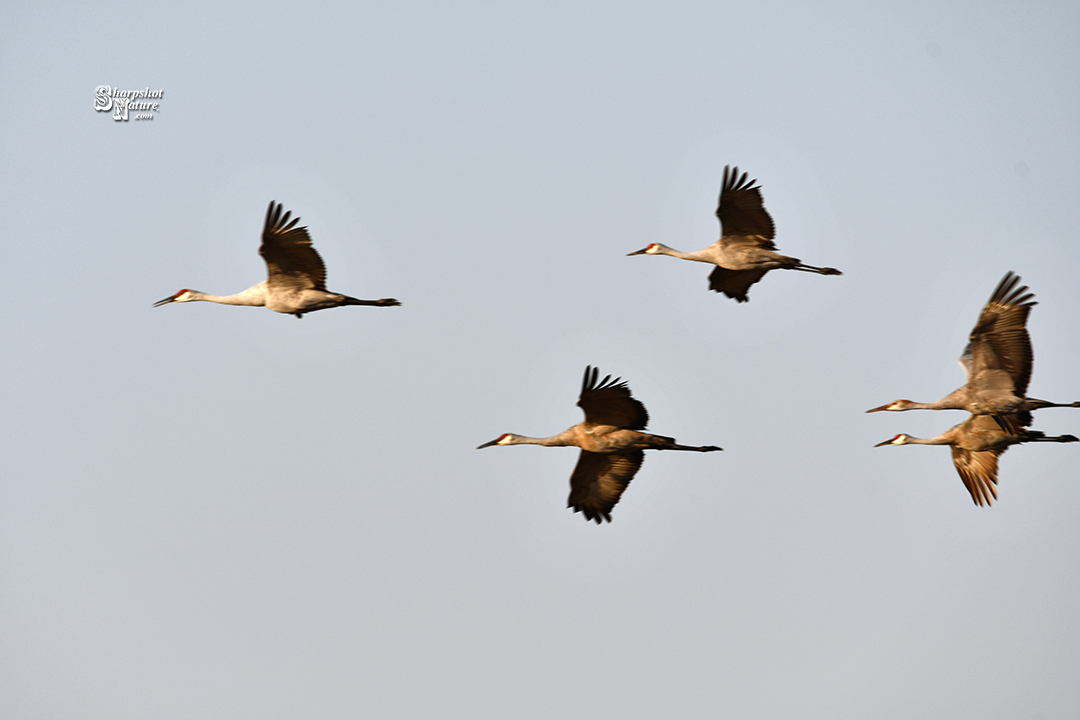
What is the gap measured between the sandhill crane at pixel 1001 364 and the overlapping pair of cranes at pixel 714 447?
20 millimetres

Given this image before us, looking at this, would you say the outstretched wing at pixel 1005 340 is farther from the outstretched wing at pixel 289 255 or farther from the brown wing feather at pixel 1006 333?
the outstretched wing at pixel 289 255

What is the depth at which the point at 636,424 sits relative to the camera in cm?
Answer: 2698

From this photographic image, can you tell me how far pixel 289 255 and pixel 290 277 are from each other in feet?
2.16

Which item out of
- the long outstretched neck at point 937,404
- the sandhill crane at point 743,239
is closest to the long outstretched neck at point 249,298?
the sandhill crane at point 743,239

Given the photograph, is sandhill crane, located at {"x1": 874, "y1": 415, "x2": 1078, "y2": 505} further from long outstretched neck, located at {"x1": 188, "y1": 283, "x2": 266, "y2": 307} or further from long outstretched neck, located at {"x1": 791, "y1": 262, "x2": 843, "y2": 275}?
long outstretched neck, located at {"x1": 188, "y1": 283, "x2": 266, "y2": 307}

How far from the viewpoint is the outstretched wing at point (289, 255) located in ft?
92.5

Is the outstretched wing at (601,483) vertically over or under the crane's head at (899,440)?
under

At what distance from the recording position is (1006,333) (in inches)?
1078

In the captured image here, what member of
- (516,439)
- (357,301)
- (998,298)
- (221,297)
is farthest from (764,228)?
(221,297)

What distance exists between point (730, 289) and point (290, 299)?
10170 millimetres

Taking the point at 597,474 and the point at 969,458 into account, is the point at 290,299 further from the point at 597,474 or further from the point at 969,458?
the point at 969,458

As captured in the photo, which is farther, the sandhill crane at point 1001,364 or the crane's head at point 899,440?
the crane's head at point 899,440

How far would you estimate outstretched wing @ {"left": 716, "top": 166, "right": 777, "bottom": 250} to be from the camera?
2922 centimetres

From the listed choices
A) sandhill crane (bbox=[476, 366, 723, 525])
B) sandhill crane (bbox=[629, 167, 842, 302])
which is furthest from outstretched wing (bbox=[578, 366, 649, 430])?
sandhill crane (bbox=[629, 167, 842, 302])
